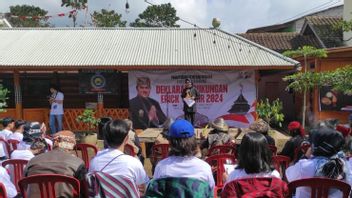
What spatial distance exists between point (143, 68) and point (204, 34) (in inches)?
168

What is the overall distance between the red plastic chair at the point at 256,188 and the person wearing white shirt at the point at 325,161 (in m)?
0.42

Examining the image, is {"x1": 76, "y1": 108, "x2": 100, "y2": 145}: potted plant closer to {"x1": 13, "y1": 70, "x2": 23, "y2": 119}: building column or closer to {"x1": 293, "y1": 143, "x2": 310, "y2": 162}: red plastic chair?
{"x1": 13, "y1": 70, "x2": 23, "y2": 119}: building column

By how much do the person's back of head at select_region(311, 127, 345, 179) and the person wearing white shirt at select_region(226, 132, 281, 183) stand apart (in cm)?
48

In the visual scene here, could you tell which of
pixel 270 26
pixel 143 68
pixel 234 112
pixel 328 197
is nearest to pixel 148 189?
pixel 328 197

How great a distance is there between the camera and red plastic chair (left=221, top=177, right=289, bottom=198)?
2832 millimetres

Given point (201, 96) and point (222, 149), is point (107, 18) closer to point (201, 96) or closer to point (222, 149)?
point (201, 96)

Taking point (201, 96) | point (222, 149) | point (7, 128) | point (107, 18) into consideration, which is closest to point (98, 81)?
point (201, 96)

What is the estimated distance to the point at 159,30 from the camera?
55.0ft

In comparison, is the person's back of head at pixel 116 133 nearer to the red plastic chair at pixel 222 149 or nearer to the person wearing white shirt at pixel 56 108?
the red plastic chair at pixel 222 149

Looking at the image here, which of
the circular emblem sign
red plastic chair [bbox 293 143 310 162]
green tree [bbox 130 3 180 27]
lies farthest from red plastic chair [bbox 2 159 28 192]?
green tree [bbox 130 3 180 27]

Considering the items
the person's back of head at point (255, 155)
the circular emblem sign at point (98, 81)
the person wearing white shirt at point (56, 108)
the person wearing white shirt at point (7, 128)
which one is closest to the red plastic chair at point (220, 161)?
the person's back of head at point (255, 155)

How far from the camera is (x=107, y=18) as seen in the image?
42.8 metres

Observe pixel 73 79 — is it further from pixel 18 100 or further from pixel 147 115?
pixel 147 115

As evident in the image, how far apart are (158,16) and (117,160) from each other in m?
46.0
